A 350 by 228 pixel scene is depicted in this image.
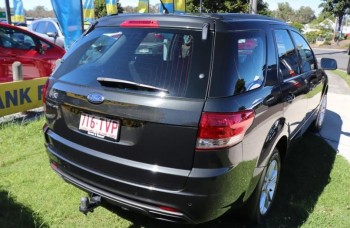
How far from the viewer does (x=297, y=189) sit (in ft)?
13.2

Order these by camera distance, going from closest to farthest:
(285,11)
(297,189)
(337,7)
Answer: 1. (297,189)
2. (337,7)
3. (285,11)

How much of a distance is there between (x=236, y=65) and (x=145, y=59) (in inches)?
26.3

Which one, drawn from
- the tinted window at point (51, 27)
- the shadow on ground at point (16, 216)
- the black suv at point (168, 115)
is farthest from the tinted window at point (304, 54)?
the tinted window at point (51, 27)

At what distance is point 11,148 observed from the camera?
478 cm

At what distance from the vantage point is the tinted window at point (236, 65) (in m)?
2.41

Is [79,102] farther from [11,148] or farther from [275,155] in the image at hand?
[11,148]

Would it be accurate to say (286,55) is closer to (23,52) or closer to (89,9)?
(23,52)

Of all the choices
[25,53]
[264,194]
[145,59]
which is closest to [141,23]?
[145,59]

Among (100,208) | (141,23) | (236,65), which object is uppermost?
(141,23)

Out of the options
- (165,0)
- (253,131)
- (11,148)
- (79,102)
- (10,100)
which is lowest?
(11,148)

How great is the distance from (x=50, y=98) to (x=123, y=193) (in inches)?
41.9

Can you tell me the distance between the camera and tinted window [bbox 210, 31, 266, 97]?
241 centimetres

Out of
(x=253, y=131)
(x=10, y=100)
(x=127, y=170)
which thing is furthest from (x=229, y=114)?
(x=10, y=100)

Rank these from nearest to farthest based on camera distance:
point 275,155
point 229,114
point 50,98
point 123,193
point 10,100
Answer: point 229,114 → point 123,193 → point 50,98 → point 275,155 → point 10,100
